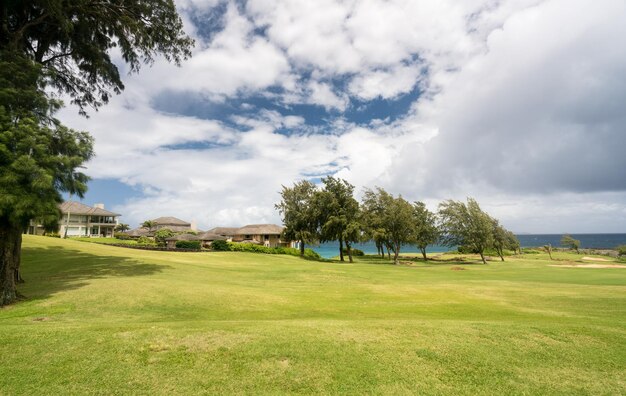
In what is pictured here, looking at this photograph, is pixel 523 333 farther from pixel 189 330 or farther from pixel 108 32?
pixel 108 32

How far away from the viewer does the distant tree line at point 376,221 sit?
55375 millimetres

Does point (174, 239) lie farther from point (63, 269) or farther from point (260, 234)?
point (260, 234)

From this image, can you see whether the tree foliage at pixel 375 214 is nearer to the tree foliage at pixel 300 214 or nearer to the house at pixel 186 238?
the tree foliage at pixel 300 214

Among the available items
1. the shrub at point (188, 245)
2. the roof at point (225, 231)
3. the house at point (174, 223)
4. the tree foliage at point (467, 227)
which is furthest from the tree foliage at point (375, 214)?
the house at point (174, 223)

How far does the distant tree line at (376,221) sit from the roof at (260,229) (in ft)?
111

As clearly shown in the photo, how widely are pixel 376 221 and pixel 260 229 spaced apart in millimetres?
51856

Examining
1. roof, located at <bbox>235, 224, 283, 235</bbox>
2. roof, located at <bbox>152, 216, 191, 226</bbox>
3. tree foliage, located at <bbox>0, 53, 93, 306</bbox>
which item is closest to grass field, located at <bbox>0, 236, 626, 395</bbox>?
tree foliage, located at <bbox>0, 53, 93, 306</bbox>

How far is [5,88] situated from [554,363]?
22653 millimetres

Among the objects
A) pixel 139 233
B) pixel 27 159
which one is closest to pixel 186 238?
pixel 139 233

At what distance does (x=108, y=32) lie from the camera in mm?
22828

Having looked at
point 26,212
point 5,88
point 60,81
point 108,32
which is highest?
point 108,32

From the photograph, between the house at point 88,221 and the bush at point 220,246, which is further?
the house at point 88,221

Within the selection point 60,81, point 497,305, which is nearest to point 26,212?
point 60,81

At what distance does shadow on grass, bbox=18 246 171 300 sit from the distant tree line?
3452 centimetres
